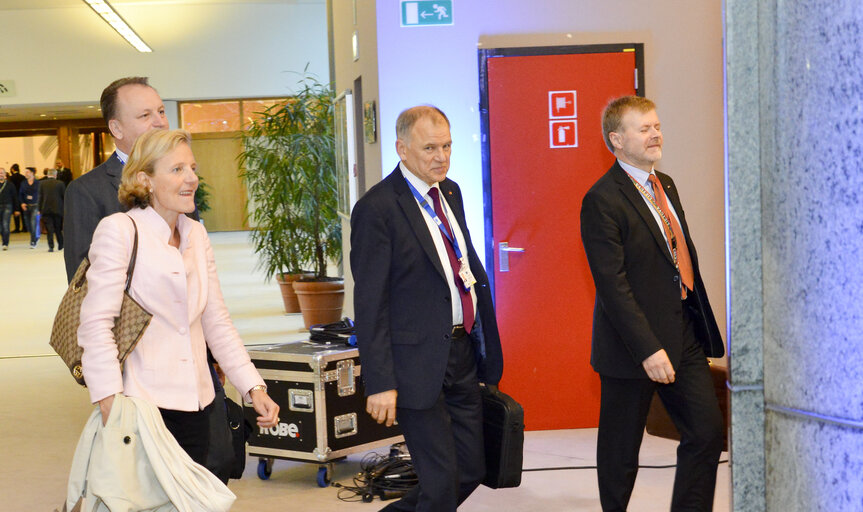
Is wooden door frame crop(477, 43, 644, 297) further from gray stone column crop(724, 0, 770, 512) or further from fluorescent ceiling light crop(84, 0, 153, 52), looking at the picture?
fluorescent ceiling light crop(84, 0, 153, 52)

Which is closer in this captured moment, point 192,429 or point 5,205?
point 192,429

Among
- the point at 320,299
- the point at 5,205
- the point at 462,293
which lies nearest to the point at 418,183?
the point at 462,293

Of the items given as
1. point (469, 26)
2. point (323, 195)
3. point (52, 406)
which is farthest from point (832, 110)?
point (323, 195)

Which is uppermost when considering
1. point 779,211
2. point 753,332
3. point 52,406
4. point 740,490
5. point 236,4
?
point 236,4

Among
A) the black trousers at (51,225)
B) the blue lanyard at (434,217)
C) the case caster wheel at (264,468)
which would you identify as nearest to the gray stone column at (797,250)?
the blue lanyard at (434,217)

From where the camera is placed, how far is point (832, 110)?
1.32 m

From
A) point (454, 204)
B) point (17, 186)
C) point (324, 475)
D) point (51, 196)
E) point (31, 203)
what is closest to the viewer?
point (454, 204)

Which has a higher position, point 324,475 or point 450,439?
point 450,439

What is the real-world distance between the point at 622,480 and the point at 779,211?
2.11 m

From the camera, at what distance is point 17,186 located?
91.2 feet

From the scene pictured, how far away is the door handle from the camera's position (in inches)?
215

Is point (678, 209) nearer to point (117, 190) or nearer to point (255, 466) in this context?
point (117, 190)

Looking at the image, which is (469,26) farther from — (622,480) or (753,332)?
(753,332)

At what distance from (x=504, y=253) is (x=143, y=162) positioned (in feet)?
9.91
